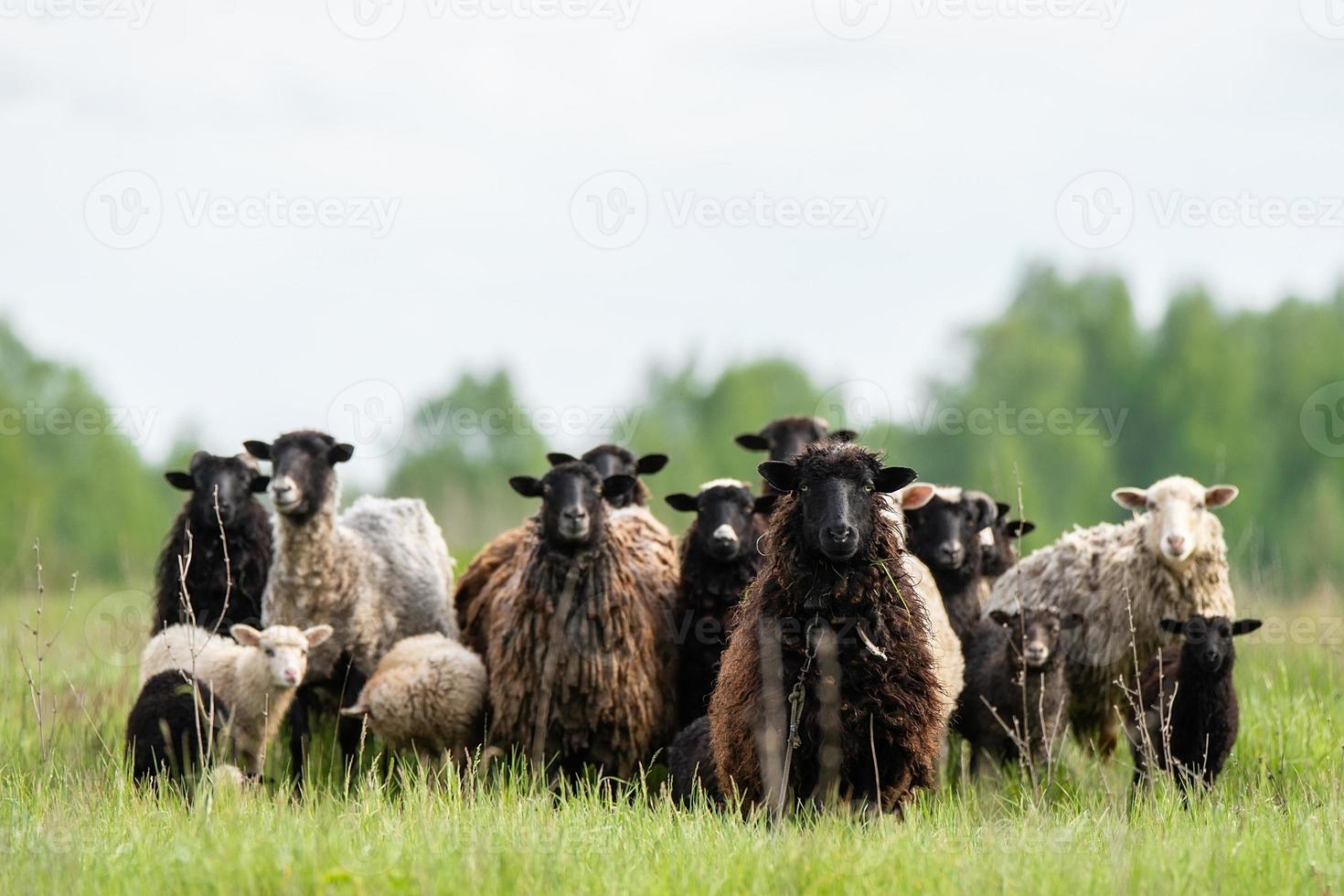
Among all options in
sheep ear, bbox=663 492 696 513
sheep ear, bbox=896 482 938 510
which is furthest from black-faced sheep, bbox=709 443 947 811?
sheep ear, bbox=663 492 696 513

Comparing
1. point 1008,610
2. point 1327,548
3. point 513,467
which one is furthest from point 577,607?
point 513,467

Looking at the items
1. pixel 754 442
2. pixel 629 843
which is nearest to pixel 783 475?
pixel 629 843

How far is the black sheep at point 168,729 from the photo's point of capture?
7797mm

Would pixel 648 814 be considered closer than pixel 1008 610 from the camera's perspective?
Yes

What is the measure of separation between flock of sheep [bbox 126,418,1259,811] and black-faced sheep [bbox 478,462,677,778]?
2 centimetres

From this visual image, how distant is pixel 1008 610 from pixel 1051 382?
A: 1293 inches

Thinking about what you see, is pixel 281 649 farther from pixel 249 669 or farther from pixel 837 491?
pixel 837 491

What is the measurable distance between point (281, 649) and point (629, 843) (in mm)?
3325

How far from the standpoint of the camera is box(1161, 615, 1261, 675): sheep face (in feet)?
26.8

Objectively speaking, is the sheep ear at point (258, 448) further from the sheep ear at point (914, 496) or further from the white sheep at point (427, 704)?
the sheep ear at point (914, 496)

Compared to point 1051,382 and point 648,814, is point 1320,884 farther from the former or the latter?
point 1051,382

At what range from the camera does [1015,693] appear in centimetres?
887

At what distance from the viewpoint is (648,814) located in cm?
664

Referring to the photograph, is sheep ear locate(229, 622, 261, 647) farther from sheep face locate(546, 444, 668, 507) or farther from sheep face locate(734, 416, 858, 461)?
sheep face locate(734, 416, 858, 461)
